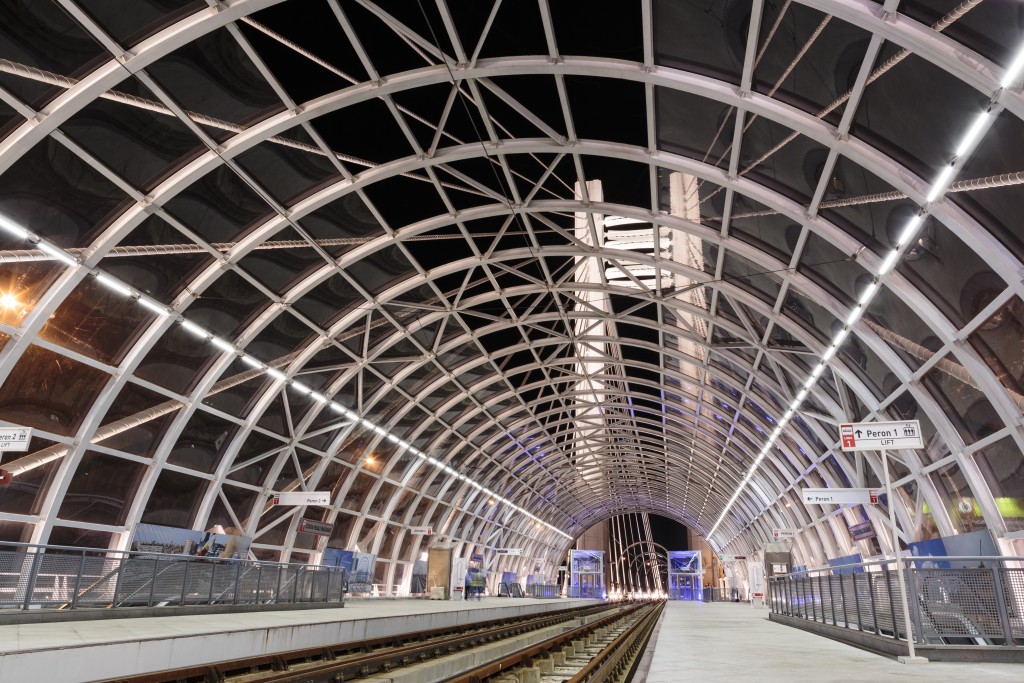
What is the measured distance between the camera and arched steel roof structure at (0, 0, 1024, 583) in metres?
12.4

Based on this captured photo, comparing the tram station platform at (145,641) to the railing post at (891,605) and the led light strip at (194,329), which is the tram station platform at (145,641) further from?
the railing post at (891,605)

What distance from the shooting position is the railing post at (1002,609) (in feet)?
33.4

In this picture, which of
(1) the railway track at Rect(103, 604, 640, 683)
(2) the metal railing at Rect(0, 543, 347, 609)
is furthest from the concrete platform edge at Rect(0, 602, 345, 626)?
(1) the railway track at Rect(103, 604, 640, 683)

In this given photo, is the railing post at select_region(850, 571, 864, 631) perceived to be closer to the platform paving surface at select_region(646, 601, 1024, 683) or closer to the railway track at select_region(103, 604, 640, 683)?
the platform paving surface at select_region(646, 601, 1024, 683)

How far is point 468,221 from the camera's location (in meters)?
22.1

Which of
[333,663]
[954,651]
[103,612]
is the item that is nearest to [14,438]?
[103,612]

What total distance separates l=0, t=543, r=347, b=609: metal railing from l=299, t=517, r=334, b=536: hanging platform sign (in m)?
6.85

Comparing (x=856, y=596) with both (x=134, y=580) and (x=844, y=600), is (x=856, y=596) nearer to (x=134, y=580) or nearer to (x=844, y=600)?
(x=844, y=600)

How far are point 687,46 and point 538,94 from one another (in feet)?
12.7

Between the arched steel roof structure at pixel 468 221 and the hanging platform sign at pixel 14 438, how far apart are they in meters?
3.45

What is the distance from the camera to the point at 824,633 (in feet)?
54.7

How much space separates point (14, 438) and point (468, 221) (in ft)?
45.3

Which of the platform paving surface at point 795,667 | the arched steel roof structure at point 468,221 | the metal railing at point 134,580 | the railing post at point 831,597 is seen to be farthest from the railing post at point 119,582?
the railing post at point 831,597

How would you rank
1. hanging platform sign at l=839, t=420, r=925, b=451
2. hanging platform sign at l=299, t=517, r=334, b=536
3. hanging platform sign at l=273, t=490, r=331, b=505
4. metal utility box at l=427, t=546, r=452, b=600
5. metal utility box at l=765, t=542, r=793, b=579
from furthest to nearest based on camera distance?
metal utility box at l=427, t=546, r=452, b=600, metal utility box at l=765, t=542, r=793, b=579, hanging platform sign at l=299, t=517, r=334, b=536, hanging platform sign at l=273, t=490, r=331, b=505, hanging platform sign at l=839, t=420, r=925, b=451
